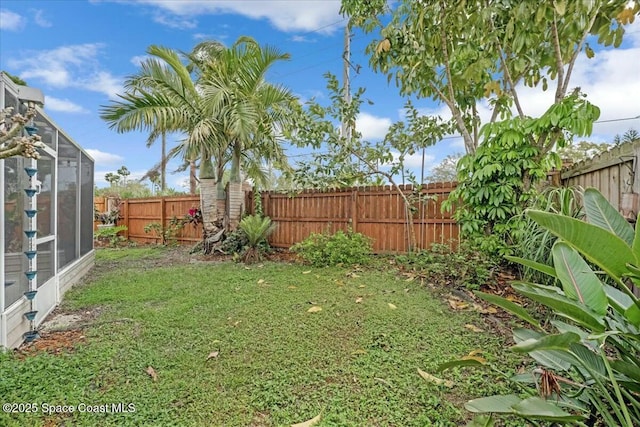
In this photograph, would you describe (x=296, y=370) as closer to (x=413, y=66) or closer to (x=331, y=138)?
(x=413, y=66)

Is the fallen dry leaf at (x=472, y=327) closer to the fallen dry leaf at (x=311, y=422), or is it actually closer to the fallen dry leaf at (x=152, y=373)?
the fallen dry leaf at (x=311, y=422)

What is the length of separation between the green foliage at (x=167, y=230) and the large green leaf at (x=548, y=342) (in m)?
9.26

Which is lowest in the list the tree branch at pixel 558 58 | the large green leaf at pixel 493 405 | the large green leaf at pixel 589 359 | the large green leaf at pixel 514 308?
the large green leaf at pixel 493 405

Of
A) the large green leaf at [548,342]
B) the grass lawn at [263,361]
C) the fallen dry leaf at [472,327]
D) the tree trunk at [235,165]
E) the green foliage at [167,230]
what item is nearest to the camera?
the large green leaf at [548,342]

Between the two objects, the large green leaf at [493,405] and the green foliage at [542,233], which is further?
the green foliage at [542,233]

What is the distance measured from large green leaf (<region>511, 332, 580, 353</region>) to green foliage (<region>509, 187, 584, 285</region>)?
214 centimetres

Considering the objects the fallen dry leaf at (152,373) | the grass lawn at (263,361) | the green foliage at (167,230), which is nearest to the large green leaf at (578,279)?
the grass lawn at (263,361)

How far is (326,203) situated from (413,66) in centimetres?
319

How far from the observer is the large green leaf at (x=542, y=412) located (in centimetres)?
103

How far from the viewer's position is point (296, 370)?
224 centimetres

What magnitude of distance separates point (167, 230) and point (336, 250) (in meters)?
6.36

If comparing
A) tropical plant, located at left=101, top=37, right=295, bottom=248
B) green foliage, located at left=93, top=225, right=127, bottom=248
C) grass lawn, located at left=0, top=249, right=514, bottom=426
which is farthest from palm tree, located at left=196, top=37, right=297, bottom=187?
green foliage, located at left=93, top=225, right=127, bottom=248

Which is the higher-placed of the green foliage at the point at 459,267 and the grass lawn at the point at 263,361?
the green foliage at the point at 459,267

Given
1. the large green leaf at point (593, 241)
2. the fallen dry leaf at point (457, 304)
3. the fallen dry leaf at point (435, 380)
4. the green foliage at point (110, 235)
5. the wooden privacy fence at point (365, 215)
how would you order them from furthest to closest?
1. the green foliage at point (110, 235)
2. the wooden privacy fence at point (365, 215)
3. the fallen dry leaf at point (457, 304)
4. the fallen dry leaf at point (435, 380)
5. the large green leaf at point (593, 241)
